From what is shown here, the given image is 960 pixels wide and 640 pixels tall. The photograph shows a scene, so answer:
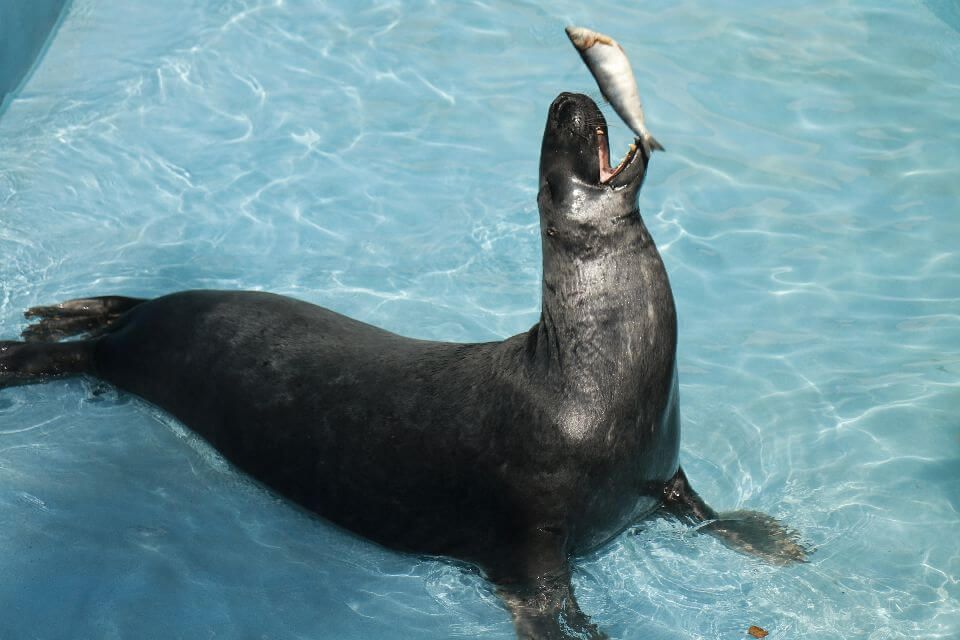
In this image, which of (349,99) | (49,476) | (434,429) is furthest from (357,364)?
(349,99)

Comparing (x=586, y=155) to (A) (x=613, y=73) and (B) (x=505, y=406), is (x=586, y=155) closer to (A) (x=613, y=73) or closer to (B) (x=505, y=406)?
(A) (x=613, y=73)

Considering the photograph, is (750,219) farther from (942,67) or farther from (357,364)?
(357,364)

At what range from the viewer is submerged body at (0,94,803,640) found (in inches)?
156

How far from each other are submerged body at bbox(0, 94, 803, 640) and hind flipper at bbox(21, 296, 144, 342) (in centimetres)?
60

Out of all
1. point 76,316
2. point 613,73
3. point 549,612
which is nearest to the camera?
point 613,73

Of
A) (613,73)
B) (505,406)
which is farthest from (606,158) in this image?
(505,406)

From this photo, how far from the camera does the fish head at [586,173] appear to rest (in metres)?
3.92

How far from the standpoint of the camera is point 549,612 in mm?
4074

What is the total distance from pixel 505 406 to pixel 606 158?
39.3 inches

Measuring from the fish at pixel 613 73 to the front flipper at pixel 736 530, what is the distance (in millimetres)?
1639

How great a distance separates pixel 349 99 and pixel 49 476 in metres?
3.87

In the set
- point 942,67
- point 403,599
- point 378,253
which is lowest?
point 403,599

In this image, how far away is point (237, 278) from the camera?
20.9 ft

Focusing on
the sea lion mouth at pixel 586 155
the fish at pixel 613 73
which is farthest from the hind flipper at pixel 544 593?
the fish at pixel 613 73
